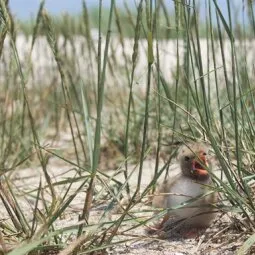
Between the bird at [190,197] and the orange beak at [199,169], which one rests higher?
the orange beak at [199,169]

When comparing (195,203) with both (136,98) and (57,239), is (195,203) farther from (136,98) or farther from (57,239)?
(136,98)

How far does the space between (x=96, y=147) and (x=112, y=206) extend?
0.19 metres

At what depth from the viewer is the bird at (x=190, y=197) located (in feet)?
4.99

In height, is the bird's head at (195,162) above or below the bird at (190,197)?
above

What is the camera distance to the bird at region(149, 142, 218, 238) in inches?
59.9

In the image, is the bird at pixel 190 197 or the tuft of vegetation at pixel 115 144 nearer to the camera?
the tuft of vegetation at pixel 115 144

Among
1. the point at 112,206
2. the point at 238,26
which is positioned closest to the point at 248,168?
the point at 112,206

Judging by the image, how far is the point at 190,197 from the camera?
A: 5.05ft

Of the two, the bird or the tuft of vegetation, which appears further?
the bird

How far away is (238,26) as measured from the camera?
2.66 m

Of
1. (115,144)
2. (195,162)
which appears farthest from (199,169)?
(115,144)

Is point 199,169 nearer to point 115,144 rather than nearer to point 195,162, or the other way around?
point 195,162

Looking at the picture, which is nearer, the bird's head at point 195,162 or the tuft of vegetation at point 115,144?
the tuft of vegetation at point 115,144

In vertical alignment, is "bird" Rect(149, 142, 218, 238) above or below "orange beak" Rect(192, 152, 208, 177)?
below
